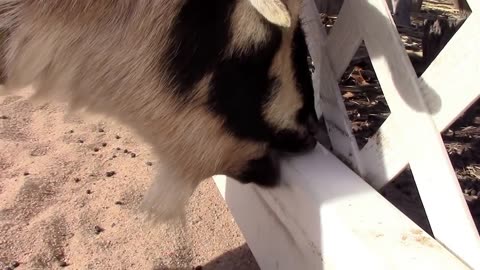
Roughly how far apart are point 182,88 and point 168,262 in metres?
0.84

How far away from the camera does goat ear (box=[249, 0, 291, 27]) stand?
1.42 m

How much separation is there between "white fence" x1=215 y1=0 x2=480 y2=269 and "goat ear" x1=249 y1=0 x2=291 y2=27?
0.36m

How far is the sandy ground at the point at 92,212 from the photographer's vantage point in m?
2.33

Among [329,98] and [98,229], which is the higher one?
[329,98]

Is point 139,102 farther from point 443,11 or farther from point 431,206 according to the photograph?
point 443,11

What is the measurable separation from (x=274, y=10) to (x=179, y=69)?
394 millimetres

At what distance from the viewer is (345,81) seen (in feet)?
12.2

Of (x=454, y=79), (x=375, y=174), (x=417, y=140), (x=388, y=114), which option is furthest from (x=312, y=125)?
(x=388, y=114)

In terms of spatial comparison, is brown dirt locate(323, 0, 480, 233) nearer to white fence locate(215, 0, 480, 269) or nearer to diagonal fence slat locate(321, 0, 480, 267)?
white fence locate(215, 0, 480, 269)

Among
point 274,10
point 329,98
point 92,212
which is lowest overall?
point 92,212

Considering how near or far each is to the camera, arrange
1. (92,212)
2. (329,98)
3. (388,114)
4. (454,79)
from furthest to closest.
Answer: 1. (388,114)
2. (92,212)
3. (329,98)
4. (454,79)

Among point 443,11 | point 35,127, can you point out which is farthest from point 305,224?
point 443,11

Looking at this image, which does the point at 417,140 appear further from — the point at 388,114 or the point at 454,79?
the point at 388,114

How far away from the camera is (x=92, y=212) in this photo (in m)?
2.58
